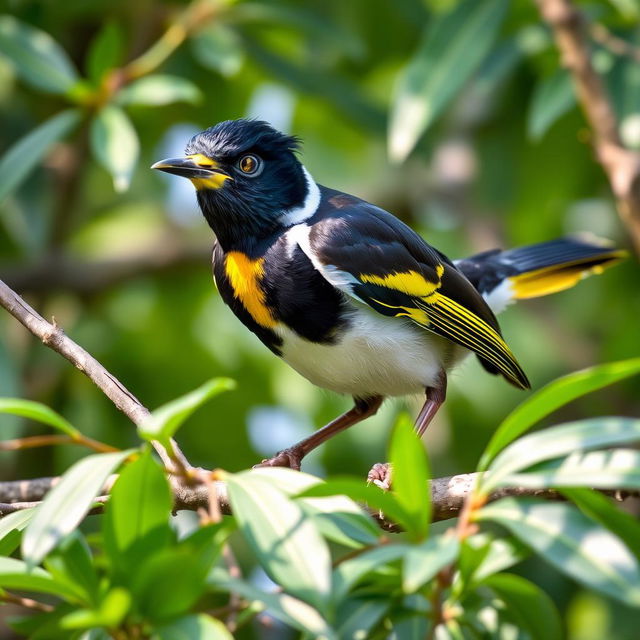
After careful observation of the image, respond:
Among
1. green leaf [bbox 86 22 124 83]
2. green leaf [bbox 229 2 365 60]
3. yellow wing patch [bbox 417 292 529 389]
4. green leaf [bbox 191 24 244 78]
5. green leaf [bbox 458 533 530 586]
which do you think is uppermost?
green leaf [bbox 229 2 365 60]

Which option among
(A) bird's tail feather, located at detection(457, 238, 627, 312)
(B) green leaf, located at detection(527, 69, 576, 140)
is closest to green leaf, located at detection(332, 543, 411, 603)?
(B) green leaf, located at detection(527, 69, 576, 140)

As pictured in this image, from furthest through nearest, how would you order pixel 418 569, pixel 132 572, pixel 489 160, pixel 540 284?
pixel 489 160, pixel 540 284, pixel 132 572, pixel 418 569

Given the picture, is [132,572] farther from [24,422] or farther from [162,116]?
[162,116]

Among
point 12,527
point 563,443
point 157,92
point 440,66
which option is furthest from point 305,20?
point 563,443

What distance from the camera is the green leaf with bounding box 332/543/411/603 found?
170 centimetres

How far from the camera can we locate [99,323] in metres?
5.30

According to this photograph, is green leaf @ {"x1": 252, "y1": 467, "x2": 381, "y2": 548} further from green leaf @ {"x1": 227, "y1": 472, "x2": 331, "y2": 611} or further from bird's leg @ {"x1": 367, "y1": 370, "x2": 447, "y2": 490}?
bird's leg @ {"x1": 367, "y1": 370, "x2": 447, "y2": 490}

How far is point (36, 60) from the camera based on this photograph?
13.9 feet

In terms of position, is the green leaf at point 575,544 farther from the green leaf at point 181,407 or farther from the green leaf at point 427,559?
the green leaf at point 181,407

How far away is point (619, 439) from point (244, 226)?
2224 millimetres

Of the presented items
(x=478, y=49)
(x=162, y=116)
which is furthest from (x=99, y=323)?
(x=478, y=49)

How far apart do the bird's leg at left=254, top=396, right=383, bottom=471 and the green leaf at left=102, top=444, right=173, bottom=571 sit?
182cm

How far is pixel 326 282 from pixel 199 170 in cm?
60

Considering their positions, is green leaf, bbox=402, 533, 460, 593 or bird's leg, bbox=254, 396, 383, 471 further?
bird's leg, bbox=254, 396, 383, 471
